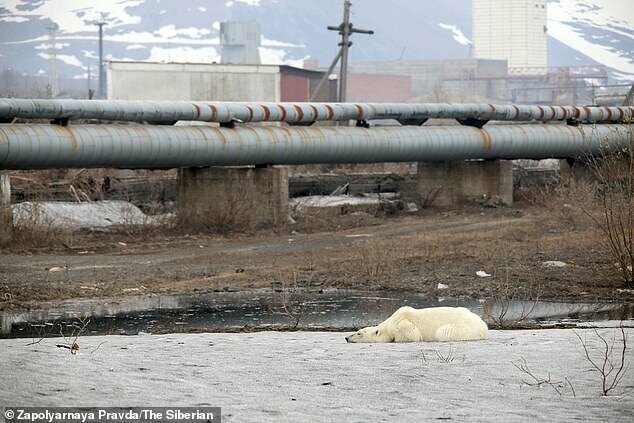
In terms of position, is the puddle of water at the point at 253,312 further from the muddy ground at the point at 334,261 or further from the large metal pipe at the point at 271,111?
the large metal pipe at the point at 271,111

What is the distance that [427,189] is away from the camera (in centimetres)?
2784

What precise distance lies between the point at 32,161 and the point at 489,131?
1239 centimetres

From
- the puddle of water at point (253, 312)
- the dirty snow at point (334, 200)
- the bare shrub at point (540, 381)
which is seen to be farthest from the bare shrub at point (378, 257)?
the bare shrub at point (540, 381)

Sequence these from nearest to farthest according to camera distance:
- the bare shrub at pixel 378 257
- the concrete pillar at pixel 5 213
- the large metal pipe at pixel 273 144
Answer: the bare shrub at pixel 378 257 → the concrete pillar at pixel 5 213 → the large metal pipe at pixel 273 144

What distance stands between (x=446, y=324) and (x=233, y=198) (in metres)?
13.1

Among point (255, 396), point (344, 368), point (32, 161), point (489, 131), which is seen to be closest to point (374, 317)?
point (344, 368)

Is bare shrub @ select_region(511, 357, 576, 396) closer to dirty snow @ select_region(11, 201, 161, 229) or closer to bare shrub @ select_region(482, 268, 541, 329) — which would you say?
bare shrub @ select_region(482, 268, 541, 329)

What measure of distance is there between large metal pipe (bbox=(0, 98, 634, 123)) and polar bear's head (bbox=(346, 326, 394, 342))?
8433 millimetres

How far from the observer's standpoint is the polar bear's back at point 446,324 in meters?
9.58

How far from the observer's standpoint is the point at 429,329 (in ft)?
31.6

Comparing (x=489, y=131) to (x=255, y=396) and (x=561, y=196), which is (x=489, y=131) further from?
(x=255, y=396)

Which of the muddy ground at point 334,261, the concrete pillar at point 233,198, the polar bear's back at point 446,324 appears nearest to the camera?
the polar bear's back at point 446,324

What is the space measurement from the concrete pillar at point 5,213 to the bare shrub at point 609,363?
12.4 m

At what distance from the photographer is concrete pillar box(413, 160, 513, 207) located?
27.8 metres
